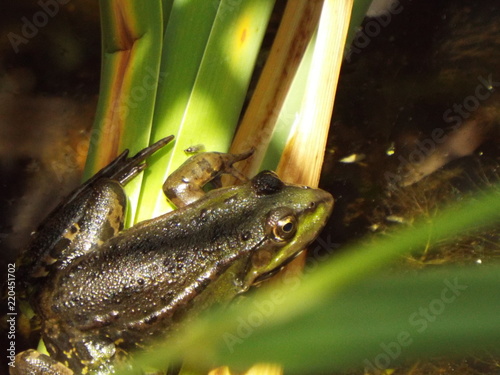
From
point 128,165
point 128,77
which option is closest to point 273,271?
point 128,165

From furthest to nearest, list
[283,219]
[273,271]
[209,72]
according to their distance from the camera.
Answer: [273,271]
[283,219]
[209,72]

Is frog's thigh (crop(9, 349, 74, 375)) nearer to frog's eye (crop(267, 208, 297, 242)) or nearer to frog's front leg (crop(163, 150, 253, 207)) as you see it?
frog's front leg (crop(163, 150, 253, 207))

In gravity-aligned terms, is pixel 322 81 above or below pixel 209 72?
below

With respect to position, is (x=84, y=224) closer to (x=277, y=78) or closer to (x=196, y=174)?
(x=196, y=174)

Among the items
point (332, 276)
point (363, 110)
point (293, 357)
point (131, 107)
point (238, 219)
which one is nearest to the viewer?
point (293, 357)

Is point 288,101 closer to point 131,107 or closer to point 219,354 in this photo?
point 131,107

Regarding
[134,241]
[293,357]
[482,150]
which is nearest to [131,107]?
[134,241]

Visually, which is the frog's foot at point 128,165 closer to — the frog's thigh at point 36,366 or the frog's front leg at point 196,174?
the frog's front leg at point 196,174

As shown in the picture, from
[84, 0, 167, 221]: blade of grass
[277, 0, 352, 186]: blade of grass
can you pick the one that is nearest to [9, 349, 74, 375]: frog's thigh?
[84, 0, 167, 221]: blade of grass
